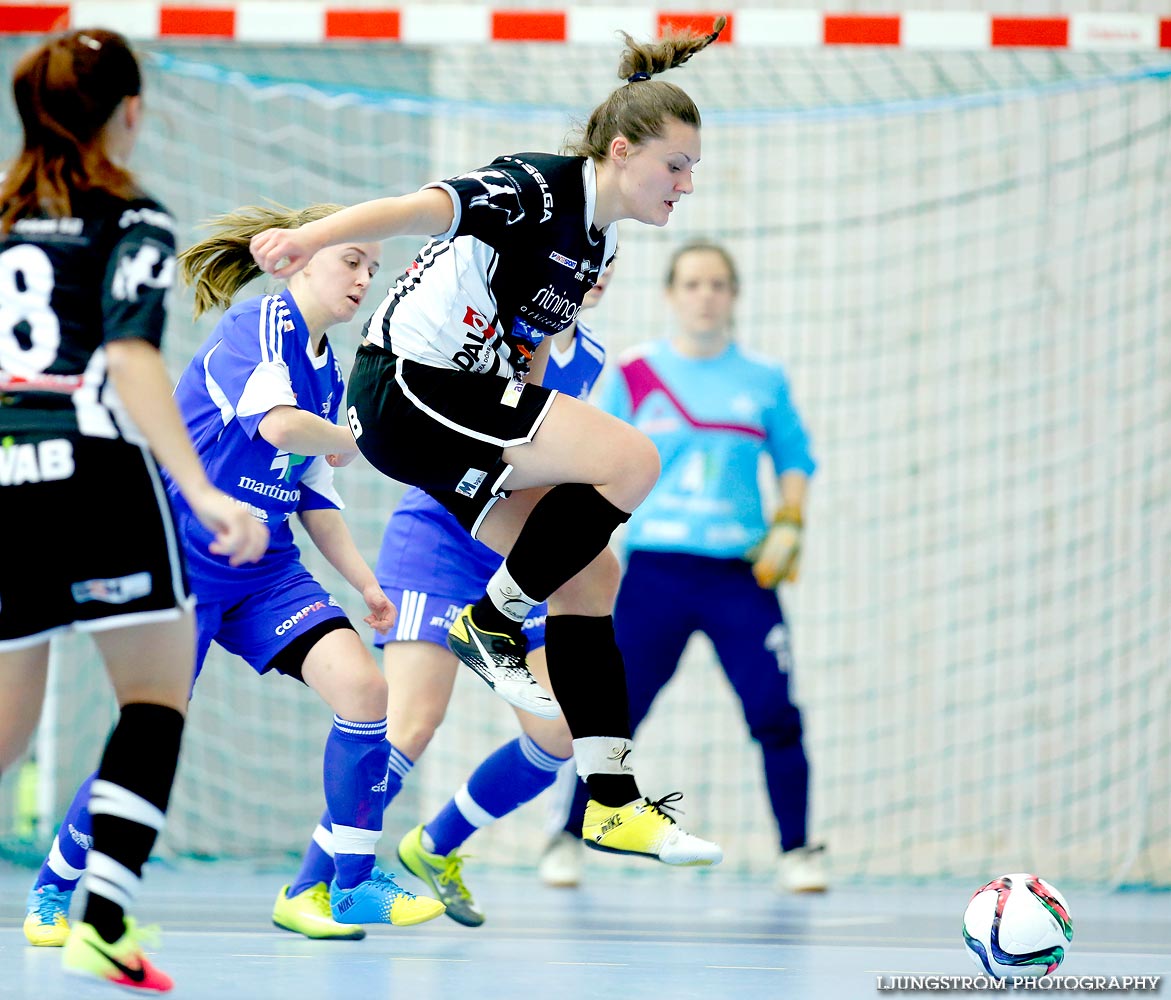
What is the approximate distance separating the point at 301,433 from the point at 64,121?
3.43 ft

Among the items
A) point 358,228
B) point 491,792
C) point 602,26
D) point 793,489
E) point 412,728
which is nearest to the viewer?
point 358,228

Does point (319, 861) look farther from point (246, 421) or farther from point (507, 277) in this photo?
point (507, 277)

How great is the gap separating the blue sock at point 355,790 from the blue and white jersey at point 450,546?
64 centimetres

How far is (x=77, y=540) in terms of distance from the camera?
91.9 inches

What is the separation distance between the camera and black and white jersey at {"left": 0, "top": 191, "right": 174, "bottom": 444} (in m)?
2.33

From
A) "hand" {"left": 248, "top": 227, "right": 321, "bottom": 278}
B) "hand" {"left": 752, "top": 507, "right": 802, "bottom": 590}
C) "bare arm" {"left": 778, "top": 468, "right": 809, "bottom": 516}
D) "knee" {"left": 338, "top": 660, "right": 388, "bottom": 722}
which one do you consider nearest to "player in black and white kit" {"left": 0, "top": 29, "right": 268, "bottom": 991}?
"hand" {"left": 248, "top": 227, "right": 321, "bottom": 278}

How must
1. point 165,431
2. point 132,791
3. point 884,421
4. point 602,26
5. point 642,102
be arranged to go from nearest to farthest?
point 165,431
point 132,791
point 642,102
point 602,26
point 884,421

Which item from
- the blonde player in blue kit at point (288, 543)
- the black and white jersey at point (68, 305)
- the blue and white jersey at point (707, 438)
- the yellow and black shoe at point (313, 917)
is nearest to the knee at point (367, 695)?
the blonde player in blue kit at point (288, 543)

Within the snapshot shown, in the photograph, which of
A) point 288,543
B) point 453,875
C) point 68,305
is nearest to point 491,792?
point 453,875

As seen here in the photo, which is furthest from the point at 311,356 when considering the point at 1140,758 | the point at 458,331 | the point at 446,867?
the point at 1140,758

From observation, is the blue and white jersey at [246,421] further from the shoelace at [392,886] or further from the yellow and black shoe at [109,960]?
the yellow and black shoe at [109,960]

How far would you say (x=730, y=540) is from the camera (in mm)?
5312

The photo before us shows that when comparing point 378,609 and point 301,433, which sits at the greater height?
point 301,433

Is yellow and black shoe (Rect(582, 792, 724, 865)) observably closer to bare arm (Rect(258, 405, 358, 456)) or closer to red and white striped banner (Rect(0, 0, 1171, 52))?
bare arm (Rect(258, 405, 358, 456))
